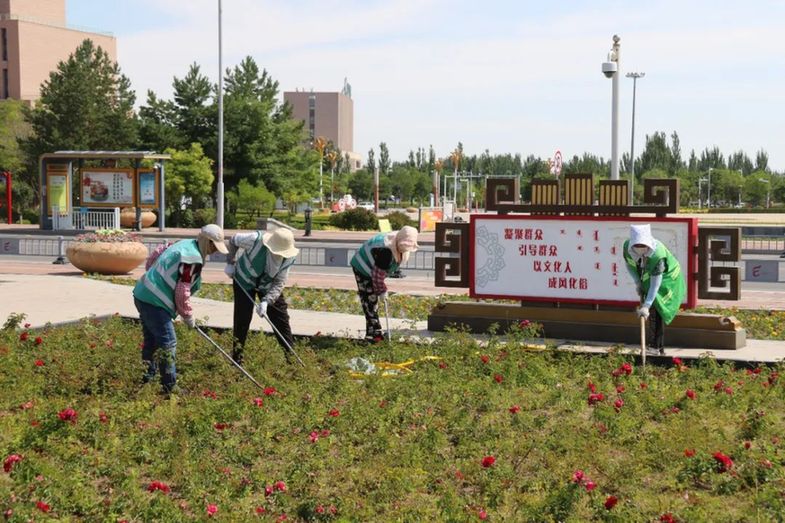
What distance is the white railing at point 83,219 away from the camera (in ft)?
138

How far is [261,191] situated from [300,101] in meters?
144

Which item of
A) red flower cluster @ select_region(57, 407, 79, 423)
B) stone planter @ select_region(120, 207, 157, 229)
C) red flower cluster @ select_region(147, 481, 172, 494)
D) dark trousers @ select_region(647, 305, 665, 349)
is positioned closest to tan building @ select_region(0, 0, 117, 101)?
stone planter @ select_region(120, 207, 157, 229)

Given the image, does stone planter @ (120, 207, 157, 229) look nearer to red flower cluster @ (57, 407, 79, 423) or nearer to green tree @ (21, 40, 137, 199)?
green tree @ (21, 40, 137, 199)

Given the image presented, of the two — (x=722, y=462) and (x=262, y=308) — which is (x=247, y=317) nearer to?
(x=262, y=308)

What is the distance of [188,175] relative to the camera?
51.8 m

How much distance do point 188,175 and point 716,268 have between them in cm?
4299

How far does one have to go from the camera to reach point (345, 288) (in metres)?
19.1

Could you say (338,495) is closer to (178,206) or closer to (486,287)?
(486,287)

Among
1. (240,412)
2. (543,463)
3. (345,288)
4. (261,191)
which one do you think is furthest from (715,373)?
(261,191)

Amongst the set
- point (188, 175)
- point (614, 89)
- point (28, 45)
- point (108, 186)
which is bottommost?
point (108, 186)

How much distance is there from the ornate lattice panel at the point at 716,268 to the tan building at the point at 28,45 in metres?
90.6

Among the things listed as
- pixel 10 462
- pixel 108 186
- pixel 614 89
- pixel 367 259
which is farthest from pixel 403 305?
pixel 108 186

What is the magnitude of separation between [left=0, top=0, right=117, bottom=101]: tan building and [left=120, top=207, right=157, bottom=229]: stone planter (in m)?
50.6

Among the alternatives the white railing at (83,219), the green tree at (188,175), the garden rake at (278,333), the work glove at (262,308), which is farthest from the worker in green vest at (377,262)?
the green tree at (188,175)
